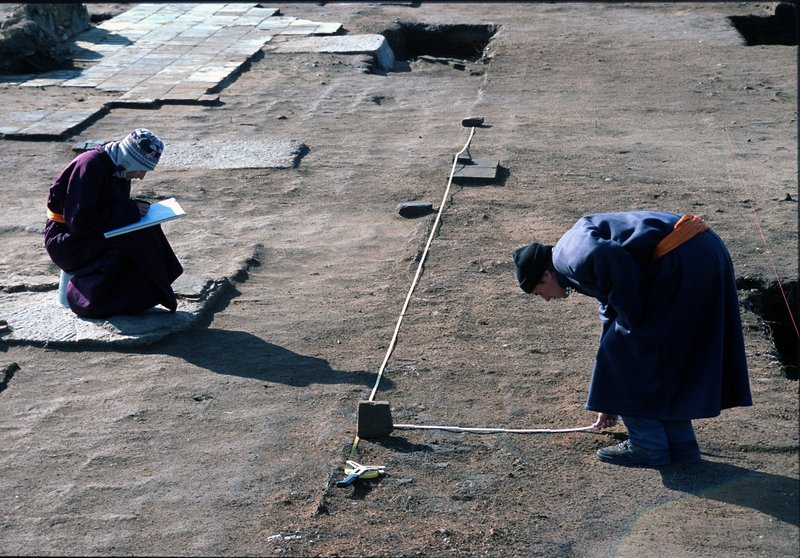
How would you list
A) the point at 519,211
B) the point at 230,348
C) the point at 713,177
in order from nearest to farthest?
1. the point at 230,348
2. the point at 519,211
3. the point at 713,177

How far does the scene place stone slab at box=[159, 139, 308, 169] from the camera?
34.0 ft

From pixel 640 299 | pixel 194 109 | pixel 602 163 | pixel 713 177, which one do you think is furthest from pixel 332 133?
pixel 640 299

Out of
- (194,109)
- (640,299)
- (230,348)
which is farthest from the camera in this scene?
(194,109)

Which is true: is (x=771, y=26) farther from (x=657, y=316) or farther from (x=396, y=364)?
(x=657, y=316)

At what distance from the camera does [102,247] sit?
22.1 ft

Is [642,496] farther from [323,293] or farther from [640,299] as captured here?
[323,293]

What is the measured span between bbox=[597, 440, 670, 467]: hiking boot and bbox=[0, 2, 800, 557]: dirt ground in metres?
0.07

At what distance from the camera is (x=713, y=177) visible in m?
9.66

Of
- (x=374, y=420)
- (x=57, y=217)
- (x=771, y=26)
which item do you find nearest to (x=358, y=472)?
(x=374, y=420)

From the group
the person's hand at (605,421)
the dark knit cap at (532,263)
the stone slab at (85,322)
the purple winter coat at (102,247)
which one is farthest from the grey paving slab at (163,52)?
the person's hand at (605,421)

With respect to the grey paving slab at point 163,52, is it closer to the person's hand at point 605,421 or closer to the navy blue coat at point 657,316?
the person's hand at point 605,421

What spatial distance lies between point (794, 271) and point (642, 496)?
333 centimetres

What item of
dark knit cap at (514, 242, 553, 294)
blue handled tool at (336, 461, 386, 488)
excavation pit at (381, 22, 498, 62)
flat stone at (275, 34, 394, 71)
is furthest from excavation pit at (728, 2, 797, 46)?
blue handled tool at (336, 461, 386, 488)

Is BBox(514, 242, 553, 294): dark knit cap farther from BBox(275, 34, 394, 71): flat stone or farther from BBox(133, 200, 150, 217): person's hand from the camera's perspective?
BBox(275, 34, 394, 71): flat stone
